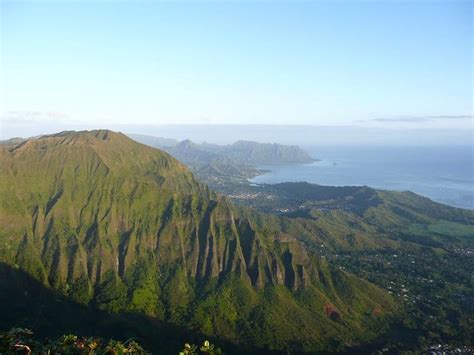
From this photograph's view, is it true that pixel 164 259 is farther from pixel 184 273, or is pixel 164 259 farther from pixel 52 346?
pixel 52 346

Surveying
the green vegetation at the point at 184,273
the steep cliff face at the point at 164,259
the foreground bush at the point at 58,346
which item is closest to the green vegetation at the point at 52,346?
the foreground bush at the point at 58,346

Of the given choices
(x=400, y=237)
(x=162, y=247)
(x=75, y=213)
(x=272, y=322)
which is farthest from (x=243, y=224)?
(x=400, y=237)

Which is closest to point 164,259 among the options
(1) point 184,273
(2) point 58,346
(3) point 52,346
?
(1) point 184,273

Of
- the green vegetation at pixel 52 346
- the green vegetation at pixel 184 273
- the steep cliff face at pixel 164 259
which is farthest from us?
the steep cliff face at pixel 164 259

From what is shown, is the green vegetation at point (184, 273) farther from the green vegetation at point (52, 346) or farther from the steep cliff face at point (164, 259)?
the green vegetation at point (52, 346)

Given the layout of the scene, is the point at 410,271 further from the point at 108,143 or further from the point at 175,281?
the point at 108,143

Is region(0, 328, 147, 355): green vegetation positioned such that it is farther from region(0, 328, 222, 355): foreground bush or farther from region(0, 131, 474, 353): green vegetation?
region(0, 131, 474, 353): green vegetation

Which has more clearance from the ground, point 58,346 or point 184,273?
point 58,346

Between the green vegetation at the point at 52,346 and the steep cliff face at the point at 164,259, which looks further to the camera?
the steep cliff face at the point at 164,259
